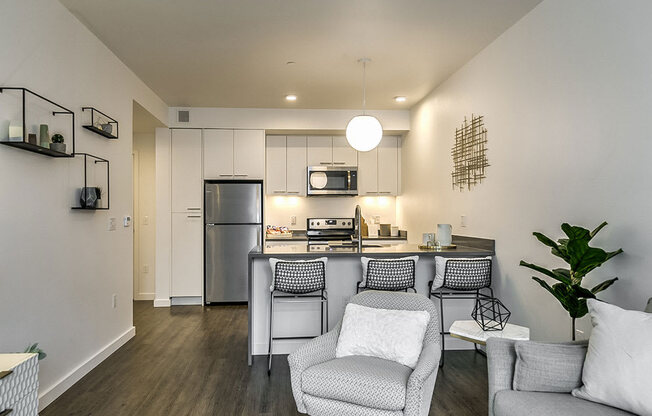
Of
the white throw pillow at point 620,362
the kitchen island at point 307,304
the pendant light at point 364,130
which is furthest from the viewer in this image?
the pendant light at point 364,130

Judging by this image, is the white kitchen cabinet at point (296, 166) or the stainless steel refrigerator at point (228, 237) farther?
the white kitchen cabinet at point (296, 166)

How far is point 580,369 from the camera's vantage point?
6.05 ft

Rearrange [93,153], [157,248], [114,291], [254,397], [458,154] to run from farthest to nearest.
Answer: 1. [157,248]
2. [458,154]
3. [114,291]
4. [93,153]
5. [254,397]

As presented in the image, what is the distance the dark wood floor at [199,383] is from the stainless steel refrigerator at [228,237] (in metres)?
1.37

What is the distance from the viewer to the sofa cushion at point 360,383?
202 cm

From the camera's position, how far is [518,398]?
1798 mm

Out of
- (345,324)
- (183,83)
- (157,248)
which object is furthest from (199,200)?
(345,324)

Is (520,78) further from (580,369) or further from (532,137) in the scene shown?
(580,369)

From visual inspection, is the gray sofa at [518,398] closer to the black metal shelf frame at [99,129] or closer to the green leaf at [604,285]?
the green leaf at [604,285]

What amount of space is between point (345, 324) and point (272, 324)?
1278 mm

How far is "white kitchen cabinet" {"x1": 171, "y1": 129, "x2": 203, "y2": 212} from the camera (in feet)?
19.2

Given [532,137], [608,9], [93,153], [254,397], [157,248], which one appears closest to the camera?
[608,9]

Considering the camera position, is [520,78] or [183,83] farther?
[183,83]

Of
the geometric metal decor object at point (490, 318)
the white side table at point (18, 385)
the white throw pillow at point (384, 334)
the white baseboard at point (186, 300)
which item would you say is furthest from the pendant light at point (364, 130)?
the white baseboard at point (186, 300)
